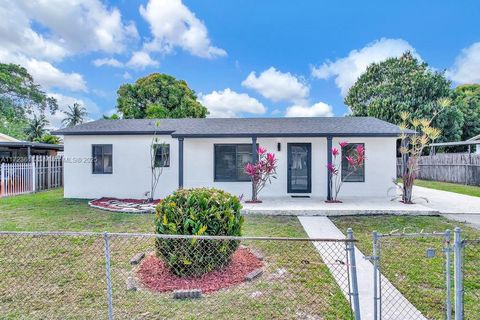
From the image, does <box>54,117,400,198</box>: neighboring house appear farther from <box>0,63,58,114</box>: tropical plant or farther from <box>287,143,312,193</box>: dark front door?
<box>0,63,58,114</box>: tropical plant

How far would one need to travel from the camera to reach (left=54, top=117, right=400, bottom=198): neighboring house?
10703mm

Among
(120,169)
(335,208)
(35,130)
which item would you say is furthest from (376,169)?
(35,130)

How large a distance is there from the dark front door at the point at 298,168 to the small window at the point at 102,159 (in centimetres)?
687

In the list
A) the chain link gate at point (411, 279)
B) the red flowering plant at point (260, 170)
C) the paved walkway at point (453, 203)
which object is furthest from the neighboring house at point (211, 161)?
the chain link gate at point (411, 279)

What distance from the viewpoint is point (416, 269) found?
4363 mm

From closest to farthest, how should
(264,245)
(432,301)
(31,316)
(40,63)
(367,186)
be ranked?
(31,316) → (432,301) → (264,245) → (367,186) → (40,63)

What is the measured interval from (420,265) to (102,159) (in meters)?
10.7

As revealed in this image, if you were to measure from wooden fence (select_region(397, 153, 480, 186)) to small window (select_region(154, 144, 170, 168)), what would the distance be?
15.3m

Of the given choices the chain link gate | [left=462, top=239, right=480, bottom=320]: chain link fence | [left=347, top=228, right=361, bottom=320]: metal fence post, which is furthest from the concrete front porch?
[left=347, top=228, right=361, bottom=320]: metal fence post

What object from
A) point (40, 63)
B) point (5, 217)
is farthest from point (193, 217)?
point (40, 63)

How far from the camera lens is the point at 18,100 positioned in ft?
106

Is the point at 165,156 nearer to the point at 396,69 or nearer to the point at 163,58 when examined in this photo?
the point at 163,58

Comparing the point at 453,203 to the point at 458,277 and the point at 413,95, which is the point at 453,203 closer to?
the point at 458,277

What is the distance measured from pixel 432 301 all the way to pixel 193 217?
301 cm
